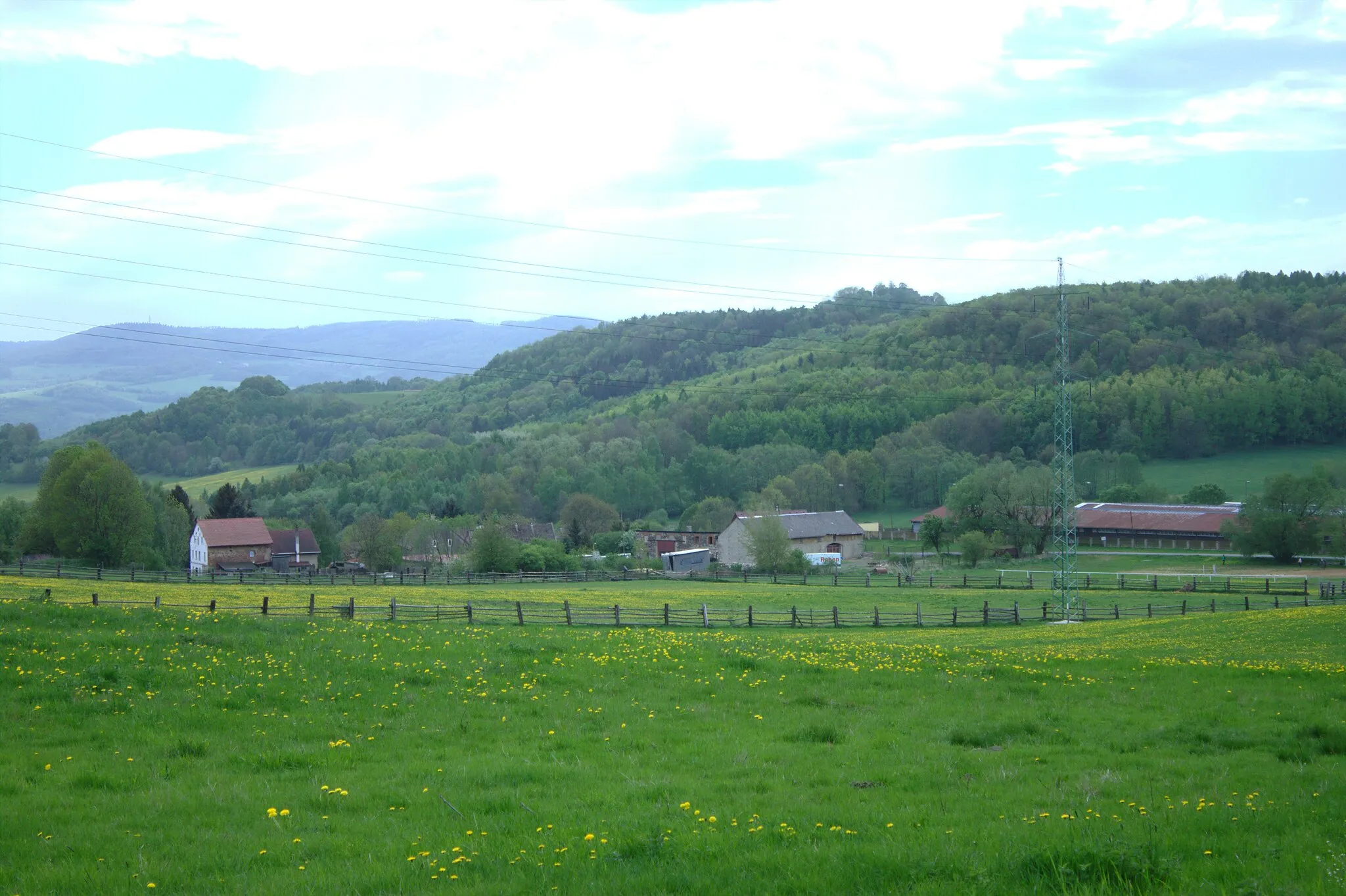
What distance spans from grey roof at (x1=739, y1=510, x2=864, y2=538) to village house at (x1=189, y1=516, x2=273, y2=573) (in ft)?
159

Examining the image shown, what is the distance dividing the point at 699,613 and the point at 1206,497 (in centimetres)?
9043

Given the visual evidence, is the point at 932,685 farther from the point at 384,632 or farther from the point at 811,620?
the point at 811,620

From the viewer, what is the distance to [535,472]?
479ft

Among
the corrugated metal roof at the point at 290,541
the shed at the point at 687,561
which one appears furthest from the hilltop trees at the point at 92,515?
the shed at the point at 687,561

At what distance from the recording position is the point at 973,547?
304 ft

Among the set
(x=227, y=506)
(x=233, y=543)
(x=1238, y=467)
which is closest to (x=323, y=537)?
(x=227, y=506)

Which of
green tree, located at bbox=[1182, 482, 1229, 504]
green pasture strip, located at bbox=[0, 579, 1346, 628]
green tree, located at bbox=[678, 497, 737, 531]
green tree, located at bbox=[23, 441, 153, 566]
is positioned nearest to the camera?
green pasture strip, located at bbox=[0, 579, 1346, 628]

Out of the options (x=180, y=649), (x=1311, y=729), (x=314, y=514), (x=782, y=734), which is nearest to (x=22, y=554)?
(x=314, y=514)

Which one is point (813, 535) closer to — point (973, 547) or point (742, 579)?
point (973, 547)

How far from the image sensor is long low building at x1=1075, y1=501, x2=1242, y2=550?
3942 inches

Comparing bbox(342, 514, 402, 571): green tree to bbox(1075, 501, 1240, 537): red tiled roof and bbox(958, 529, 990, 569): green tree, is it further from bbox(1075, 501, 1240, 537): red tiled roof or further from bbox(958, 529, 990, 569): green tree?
bbox(1075, 501, 1240, 537): red tiled roof

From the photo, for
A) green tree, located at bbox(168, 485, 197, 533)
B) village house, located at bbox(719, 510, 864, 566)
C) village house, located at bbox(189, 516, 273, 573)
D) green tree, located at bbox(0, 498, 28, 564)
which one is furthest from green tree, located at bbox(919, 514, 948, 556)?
green tree, located at bbox(0, 498, 28, 564)

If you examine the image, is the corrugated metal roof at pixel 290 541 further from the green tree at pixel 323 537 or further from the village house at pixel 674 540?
the village house at pixel 674 540

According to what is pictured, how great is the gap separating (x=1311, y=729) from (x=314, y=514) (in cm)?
10849
